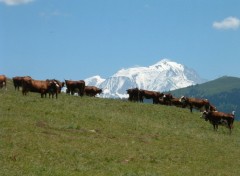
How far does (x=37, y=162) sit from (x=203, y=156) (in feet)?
41.7

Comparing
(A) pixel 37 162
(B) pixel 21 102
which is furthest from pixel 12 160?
(B) pixel 21 102

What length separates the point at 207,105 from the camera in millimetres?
58000

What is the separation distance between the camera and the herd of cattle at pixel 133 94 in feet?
148

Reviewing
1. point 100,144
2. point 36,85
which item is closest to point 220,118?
point 36,85

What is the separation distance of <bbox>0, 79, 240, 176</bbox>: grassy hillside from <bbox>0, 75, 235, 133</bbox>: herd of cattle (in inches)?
68.4

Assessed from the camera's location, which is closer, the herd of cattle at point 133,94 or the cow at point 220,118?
the herd of cattle at point 133,94

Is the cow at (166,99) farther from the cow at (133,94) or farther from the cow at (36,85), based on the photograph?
the cow at (36,85)

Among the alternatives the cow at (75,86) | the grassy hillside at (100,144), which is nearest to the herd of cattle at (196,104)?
the grassy hillside at (100,144)

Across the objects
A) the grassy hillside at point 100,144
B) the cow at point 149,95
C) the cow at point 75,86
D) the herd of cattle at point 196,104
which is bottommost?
the grassy hillside at point 100,144

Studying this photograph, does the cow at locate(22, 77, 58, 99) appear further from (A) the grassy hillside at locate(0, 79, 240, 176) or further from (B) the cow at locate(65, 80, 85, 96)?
(B) the cow at locate(65, 80, 85, 96)

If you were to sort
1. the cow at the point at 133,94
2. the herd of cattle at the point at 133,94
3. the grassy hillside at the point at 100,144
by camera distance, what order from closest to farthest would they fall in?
the grassy hillside at the point at 100,144 < the herd of cattle at the point at 133,94 < the cow at the point at 133,94

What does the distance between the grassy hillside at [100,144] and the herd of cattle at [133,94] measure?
5.70 ft

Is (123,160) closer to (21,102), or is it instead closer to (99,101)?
(21,102)

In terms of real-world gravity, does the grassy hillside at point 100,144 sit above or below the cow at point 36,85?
below
